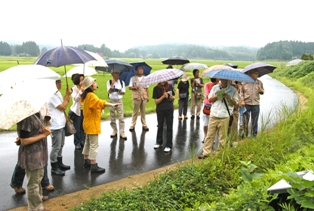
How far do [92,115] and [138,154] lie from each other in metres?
1.53

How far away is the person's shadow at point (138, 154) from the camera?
5004 millimetres

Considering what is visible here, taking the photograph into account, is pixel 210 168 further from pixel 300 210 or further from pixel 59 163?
pixel 59 163

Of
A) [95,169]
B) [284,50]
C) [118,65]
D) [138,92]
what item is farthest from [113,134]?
[284,50]

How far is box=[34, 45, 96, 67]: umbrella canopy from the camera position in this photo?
407cm

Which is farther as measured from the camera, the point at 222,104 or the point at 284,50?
the point at 284,50

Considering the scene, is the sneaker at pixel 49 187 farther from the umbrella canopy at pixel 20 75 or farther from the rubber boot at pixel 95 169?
the umbrella canopy at pixel 20 75

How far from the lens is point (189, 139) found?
6.68 metres

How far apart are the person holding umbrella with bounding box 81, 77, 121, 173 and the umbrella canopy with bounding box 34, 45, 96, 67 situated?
1.15 ft

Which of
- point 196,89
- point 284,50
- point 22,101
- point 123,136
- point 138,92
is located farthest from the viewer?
point 284,50

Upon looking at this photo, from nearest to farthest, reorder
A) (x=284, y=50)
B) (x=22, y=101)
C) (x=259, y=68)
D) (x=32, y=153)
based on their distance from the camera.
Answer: (x=22, y=101), (x=32, y=153), (x=259, y=68), (x=284, y=50)

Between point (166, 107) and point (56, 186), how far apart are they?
258 centimetres

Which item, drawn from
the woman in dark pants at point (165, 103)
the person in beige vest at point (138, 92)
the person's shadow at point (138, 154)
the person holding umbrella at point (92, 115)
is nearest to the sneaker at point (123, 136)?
the person's shadow at point (138, 154)

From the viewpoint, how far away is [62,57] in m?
4.12

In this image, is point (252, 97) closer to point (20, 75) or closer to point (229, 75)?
point (229, 75)
